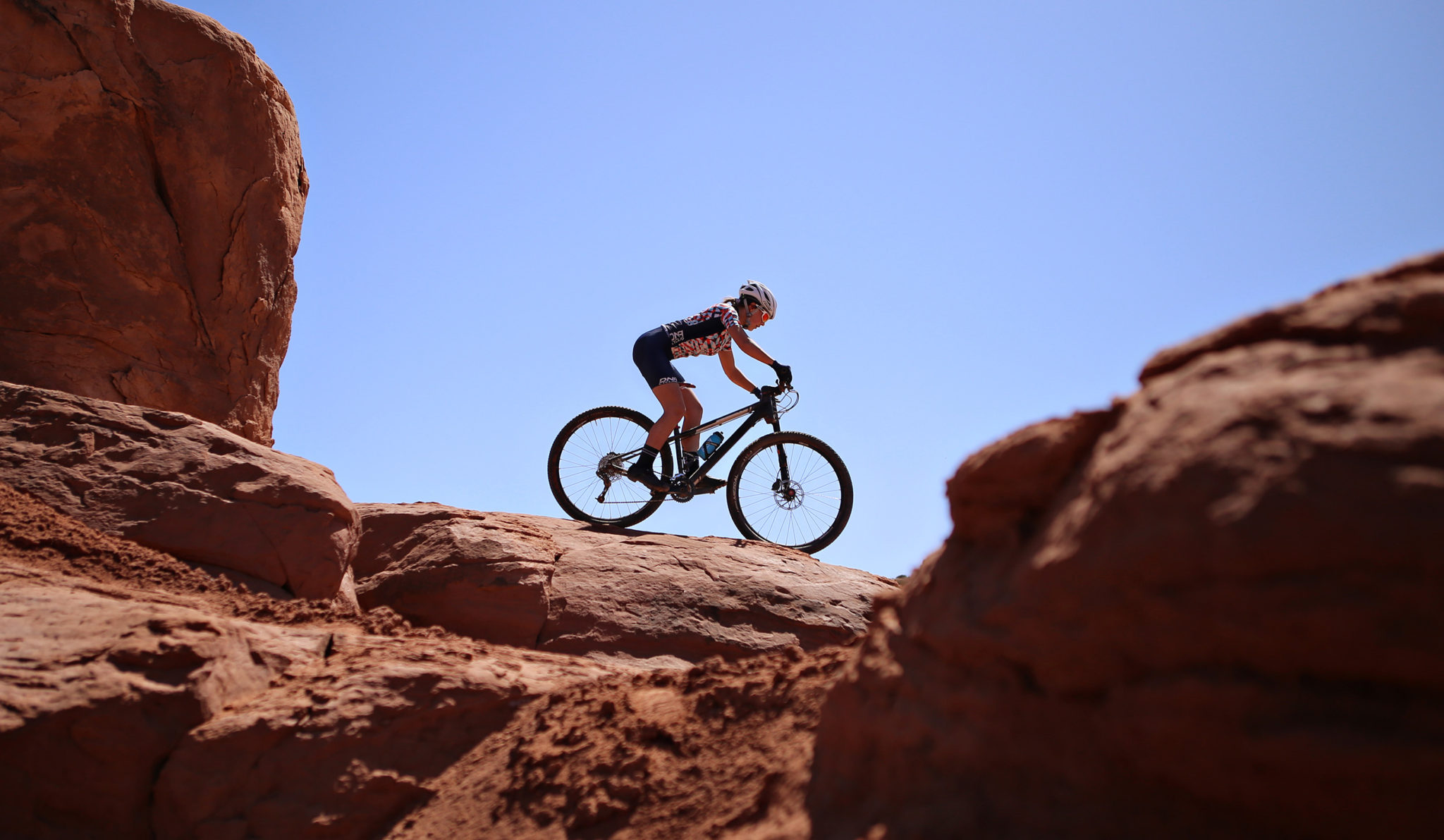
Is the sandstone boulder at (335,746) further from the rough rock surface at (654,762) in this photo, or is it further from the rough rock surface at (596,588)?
the rough rock surface at (596,588)

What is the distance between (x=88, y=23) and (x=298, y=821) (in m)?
6.53

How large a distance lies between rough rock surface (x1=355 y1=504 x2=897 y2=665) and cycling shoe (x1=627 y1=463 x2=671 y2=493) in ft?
→ 1.95

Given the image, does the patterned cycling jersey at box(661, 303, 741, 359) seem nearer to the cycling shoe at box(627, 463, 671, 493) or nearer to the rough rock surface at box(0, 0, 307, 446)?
the cycling shoe at box(627, 463, 671, 493)

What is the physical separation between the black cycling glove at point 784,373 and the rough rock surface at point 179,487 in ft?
11.5

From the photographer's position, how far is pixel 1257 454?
5.75ft

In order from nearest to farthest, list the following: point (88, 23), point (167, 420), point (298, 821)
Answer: point (298, 821) → point (167, 420) → point (88, 23)

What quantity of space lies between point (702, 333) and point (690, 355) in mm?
201

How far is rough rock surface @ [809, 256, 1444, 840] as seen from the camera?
5.27 feet

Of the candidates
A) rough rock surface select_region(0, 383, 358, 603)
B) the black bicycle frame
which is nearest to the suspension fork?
the black bicycle frame

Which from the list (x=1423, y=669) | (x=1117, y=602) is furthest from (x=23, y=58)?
(x=1423, y=669)

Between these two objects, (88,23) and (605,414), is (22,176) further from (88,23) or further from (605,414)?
(605,414)

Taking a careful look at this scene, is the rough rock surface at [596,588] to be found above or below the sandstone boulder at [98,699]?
above

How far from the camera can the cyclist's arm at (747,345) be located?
7219 mm

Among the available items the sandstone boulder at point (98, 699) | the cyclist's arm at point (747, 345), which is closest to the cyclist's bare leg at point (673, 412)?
the cyclist's arm at point (747, 345)
